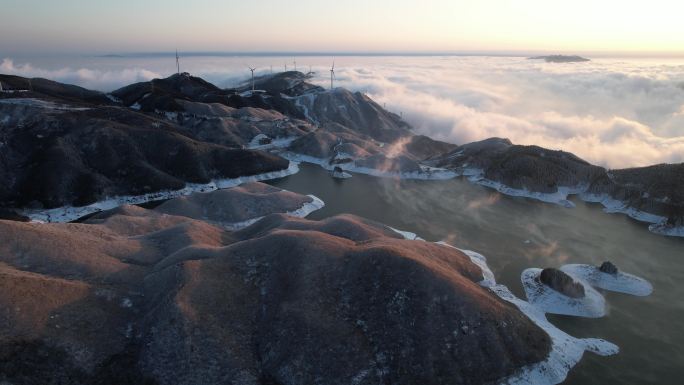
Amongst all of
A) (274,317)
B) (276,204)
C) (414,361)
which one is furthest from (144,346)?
(276,204)

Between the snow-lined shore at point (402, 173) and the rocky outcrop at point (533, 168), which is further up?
the rocky outcrop at point (533, 168)

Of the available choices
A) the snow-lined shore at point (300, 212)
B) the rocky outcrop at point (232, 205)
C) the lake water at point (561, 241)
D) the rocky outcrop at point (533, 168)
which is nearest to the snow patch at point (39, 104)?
the rocky outcrop at point (232, 205)

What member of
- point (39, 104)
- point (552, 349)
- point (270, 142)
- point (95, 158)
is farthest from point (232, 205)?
point (39, 104)

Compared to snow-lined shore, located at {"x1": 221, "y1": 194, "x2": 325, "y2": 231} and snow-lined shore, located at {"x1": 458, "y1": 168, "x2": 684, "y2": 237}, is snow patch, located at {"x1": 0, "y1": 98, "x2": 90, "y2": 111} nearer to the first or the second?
snow-lined shore, located at {"x1": 221, "y1": 194, "x2": 325, "y2": 231}

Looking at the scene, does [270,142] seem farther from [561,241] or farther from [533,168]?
[561,241]

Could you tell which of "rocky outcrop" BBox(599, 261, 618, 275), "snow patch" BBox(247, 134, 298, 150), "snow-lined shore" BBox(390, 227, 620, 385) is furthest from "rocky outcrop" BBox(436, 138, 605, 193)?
"snow patch" BBox(247, 134, 298, 150)

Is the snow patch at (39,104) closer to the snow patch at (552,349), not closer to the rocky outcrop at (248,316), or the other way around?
the rocky outcrop at (248,316)

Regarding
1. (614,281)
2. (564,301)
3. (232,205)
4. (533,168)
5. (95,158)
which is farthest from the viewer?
(533,168)
